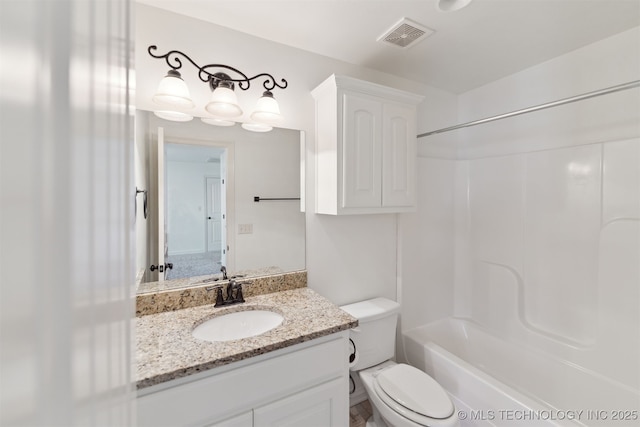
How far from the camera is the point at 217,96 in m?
1.32

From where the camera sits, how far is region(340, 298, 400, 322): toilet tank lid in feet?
5.26

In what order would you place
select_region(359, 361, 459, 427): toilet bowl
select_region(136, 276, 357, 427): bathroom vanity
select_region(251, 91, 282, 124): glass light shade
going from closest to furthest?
select_region(136, 276, 357, 427): bathroom vanity, select_region(359, 361, 459, 427): toilet bowl, select_region(251, 91, 282, 124): glass light shade

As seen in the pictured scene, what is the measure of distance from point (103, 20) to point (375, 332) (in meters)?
1.78

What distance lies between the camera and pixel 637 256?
1438 mm

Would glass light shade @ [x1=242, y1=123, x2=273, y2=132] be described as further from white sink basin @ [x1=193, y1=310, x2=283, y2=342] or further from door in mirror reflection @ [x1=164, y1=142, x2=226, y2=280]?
white sink basin @ [x1=193, y1=310, x2=283, y2=342]

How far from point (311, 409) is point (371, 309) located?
729 mm

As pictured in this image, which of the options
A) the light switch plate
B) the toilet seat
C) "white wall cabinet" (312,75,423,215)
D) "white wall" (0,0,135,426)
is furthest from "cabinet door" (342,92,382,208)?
"white wall" (0,0,135,426)

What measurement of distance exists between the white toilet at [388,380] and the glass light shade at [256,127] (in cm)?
124

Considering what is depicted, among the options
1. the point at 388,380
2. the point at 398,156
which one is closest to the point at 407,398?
the point at 388,380

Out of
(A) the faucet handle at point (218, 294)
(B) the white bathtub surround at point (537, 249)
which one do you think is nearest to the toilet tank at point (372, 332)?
(B) the white bathtub surround at point (537, 249)

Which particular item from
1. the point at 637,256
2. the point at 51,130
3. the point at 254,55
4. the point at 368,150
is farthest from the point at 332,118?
the point at 637,256

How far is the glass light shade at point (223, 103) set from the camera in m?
1.31

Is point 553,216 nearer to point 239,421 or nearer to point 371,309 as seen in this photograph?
point 371,309

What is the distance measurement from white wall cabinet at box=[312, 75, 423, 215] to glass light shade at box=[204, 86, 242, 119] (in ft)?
1.67
